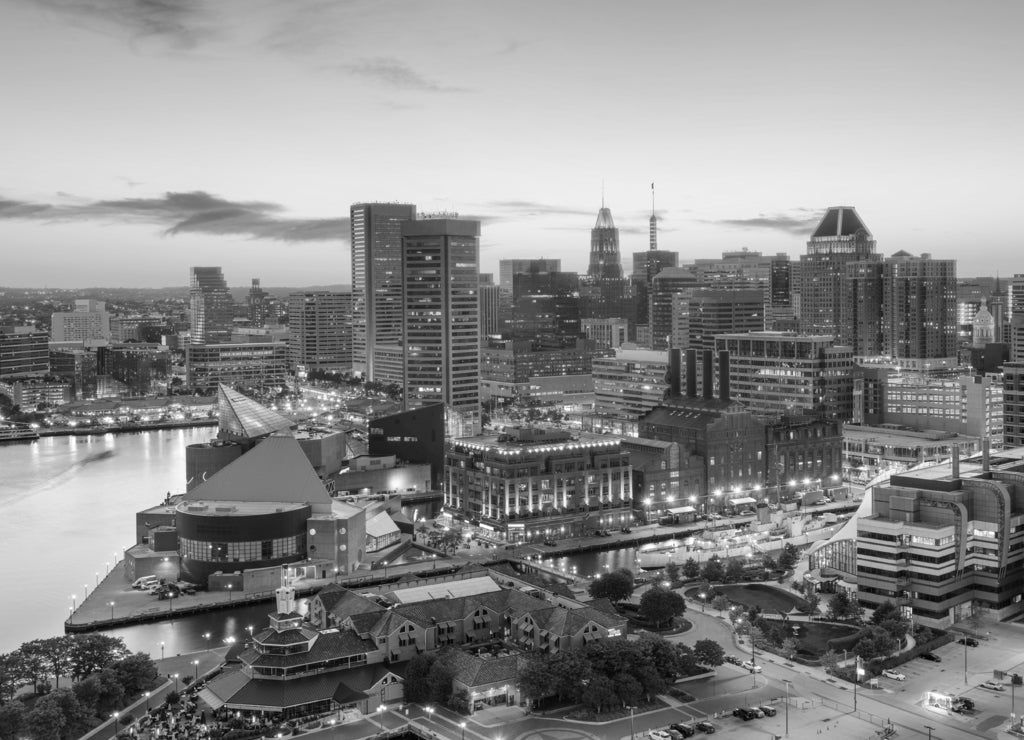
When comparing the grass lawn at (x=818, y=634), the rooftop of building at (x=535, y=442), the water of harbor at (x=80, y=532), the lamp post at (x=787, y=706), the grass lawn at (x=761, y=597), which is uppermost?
the rooftop of building at (x=535, y=442)

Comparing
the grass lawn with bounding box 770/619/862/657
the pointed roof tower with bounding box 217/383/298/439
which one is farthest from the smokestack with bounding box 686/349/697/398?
the grass lawn with bounding box 770/619/862/657

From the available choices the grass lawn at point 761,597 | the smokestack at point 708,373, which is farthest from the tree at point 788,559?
the smokestack at point 708,373

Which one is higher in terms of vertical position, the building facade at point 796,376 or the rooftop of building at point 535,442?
the building facade at point 796,376

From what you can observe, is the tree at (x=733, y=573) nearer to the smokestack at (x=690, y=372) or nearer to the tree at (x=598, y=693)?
the tree at (x=598, y=693)

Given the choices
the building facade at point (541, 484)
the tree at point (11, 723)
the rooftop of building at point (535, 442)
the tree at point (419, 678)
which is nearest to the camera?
the tree at point (11, 723)

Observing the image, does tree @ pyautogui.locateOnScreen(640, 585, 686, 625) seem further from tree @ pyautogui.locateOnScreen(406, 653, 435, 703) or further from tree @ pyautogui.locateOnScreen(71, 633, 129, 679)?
tree @ pyautogui.locateOnScreen(71, 633, 129, 679)

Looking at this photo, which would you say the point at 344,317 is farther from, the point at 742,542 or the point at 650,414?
A: the point at 742,542

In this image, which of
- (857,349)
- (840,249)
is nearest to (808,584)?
(857,349)

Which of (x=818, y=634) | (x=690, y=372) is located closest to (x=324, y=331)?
(x=690, y=372)
